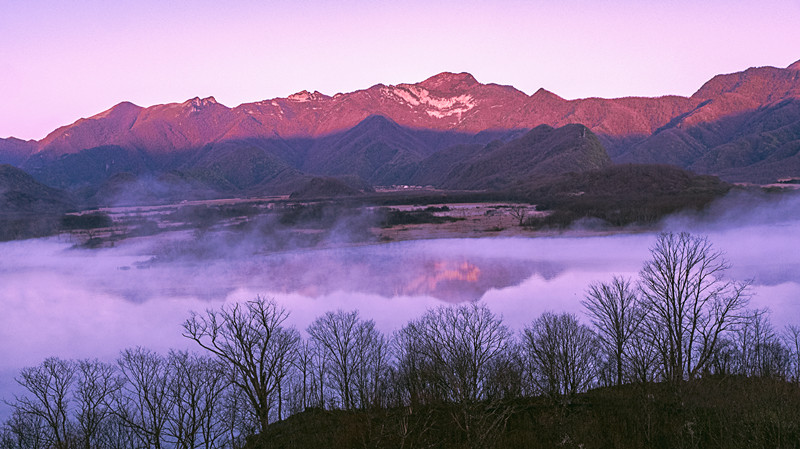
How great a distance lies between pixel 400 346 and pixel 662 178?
155m

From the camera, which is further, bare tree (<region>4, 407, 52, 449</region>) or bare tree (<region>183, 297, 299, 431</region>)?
bare tree (<region>4, 407, 52, 449</region>)

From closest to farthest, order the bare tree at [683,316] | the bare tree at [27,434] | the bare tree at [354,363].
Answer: the bare tree at [683,316] → the bare tree at [27,434] → the bare tree at [354,363]

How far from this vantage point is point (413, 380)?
113ft

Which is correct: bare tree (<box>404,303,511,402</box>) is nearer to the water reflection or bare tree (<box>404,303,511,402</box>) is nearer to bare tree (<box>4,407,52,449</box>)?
the water reflection

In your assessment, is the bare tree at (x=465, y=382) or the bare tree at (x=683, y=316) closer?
the bare tree at (x=465, y=382)

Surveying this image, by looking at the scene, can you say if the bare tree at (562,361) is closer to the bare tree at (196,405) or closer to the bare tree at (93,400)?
A: the bare tree at (196,405)

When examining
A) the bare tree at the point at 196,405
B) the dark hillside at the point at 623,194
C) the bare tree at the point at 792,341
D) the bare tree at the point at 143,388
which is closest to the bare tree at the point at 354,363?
the bare tree at the point at 196,405

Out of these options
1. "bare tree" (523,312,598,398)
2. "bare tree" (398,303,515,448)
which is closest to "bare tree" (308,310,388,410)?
"bare tree" (398,303,515,448)

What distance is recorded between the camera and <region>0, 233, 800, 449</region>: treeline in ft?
83.2

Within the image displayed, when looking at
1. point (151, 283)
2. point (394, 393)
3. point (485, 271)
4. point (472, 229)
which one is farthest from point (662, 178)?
point (394, 393)

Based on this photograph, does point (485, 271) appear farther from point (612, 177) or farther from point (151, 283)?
point (612, 177)

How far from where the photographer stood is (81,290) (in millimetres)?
94875

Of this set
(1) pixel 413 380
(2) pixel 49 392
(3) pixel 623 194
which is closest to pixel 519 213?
(3) pixel 623 194

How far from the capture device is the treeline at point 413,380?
998 inches
